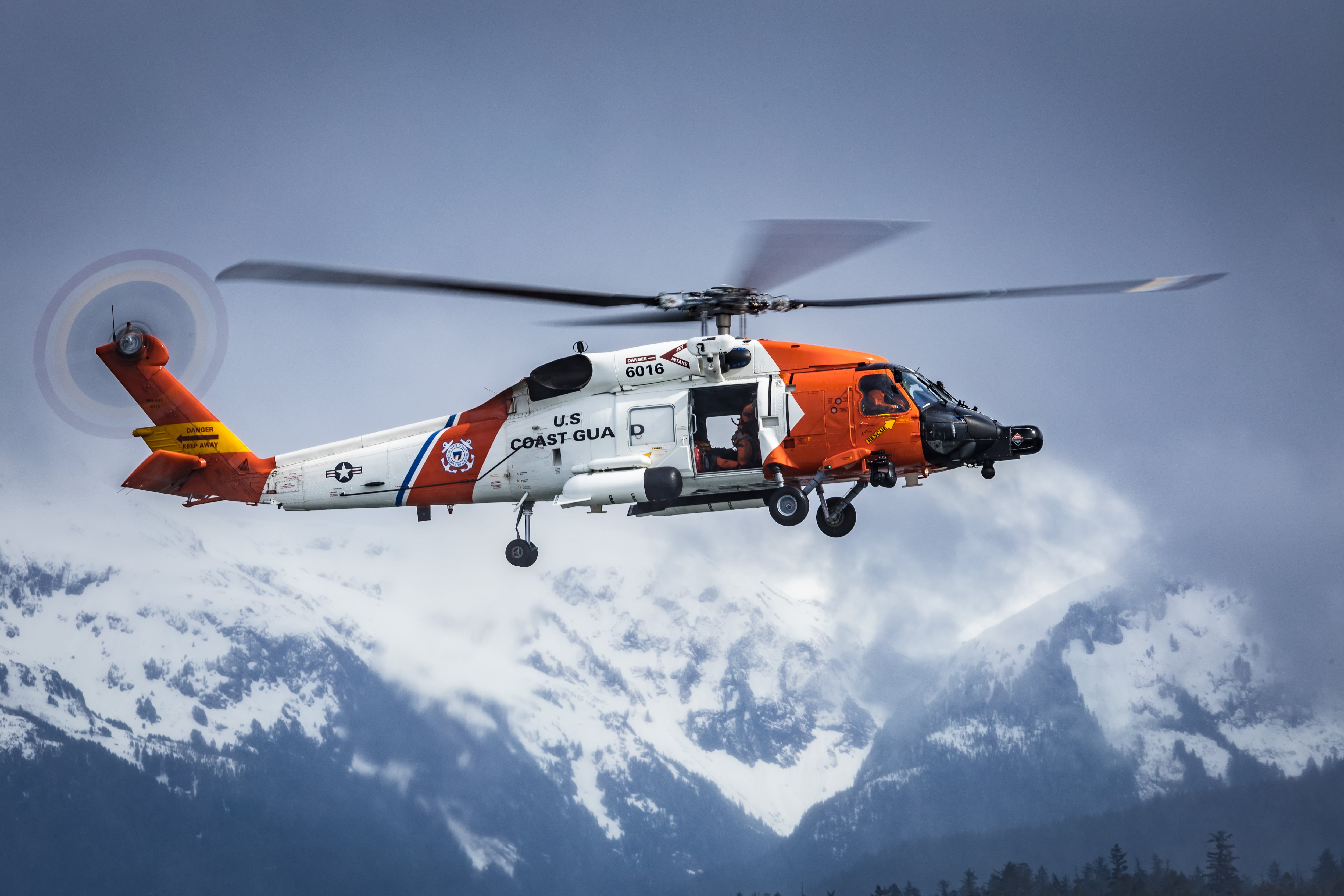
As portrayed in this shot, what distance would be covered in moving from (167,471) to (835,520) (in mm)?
18351

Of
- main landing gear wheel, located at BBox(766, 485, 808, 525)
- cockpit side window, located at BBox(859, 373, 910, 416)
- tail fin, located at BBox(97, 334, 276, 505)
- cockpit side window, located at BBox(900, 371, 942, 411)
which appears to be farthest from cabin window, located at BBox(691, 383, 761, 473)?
tail fin, located at BBox(97, 334, 276, 505)

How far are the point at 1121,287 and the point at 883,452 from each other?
21.4 feet

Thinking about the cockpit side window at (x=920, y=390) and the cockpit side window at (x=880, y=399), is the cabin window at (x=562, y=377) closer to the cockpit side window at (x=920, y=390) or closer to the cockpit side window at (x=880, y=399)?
the cockpit side window at (x=880, y=399)

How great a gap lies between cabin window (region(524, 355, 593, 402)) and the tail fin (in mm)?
8270

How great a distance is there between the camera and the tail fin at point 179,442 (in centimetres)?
3697

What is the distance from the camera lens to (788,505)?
32219 mm

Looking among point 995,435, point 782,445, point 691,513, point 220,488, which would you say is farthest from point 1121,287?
point 220,488

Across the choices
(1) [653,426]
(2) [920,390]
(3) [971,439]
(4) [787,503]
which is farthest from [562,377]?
(3) [971,439]

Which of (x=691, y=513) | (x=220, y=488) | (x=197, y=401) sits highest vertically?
(x=197, y=401)

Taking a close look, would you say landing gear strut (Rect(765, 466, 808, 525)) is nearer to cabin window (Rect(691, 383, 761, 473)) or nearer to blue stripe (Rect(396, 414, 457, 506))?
cabin window (Rect(691, 383, 761, 473))

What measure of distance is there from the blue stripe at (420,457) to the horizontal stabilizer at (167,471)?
5960mm

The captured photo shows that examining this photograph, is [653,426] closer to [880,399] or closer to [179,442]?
[880,399]

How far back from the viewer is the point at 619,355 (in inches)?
1330

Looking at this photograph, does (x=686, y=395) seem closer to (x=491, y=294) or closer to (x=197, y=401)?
(x=491, y=294)
